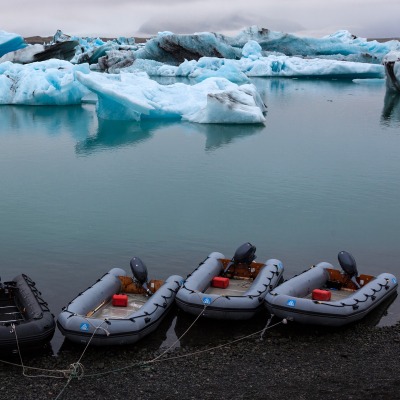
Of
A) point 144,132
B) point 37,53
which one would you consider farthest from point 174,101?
point 37,53

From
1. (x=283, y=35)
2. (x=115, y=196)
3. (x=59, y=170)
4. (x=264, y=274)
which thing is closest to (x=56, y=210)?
(x=115, y=196)

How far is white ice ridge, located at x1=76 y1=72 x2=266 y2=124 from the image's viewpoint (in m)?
19.7

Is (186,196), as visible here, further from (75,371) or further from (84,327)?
(75,371)

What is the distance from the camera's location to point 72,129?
20438 millimetres

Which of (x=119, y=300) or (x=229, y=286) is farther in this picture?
(x=229, y=286)

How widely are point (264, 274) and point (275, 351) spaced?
1.34 metres

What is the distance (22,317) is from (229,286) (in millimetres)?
2475

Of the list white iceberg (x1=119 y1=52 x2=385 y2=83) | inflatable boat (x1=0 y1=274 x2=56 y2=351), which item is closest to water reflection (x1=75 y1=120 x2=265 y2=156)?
inflatable boat (x1=0 y1=274 x2=56 y2=351)

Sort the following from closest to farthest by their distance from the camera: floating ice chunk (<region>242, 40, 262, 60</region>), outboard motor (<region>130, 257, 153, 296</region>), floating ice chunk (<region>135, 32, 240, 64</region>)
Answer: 1. outboard motor (<region>130, 257, 153, 296</region>)
2. floating ice chunk (<region>135, 32, 240, 64</region>)
3. floating ice chunk (<region>242, 40, 262, 60</region>)

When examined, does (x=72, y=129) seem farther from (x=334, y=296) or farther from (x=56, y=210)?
(x=334, y=296)

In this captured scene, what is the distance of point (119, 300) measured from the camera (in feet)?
22.8

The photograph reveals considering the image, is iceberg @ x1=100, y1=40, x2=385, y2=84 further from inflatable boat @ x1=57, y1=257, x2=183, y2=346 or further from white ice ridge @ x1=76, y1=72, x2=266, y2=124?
inflatable boat @ x1=57, y1=257, x2=183, y2=346

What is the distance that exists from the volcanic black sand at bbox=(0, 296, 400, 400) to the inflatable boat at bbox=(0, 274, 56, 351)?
0.26m

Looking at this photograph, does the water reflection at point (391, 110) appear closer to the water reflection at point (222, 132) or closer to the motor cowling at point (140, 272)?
the water reflection at point (222, 132)
